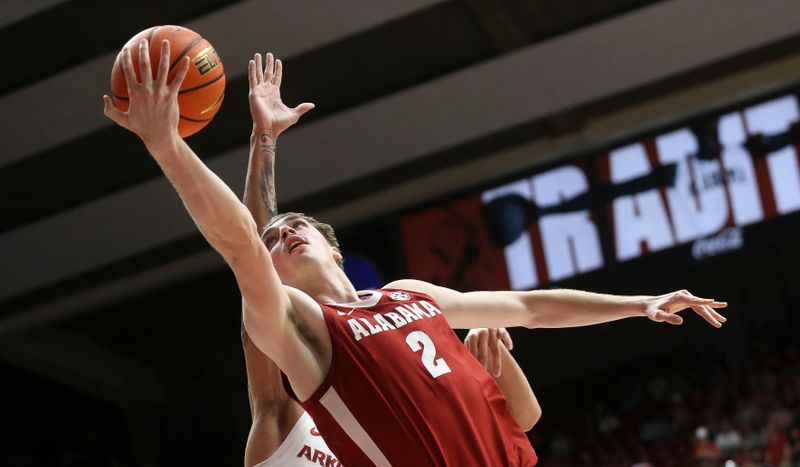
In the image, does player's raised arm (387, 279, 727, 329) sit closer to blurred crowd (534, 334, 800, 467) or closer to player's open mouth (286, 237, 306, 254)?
player's open mouth (286, 237, 306, 254)

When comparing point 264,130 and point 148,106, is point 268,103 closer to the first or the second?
point 264,130

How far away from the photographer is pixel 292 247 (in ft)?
10.5

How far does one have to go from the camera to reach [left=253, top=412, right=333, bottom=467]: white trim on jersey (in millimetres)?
3510

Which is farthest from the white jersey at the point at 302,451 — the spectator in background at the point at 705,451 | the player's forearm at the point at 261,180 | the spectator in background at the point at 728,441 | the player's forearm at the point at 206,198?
the spectator in background at the point at 728,441

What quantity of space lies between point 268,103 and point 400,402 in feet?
4.86

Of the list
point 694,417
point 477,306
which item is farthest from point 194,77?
point 694,417

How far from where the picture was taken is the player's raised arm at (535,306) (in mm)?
3324

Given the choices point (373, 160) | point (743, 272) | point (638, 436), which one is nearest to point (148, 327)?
point (373, 160)

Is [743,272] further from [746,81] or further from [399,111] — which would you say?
[399,111]

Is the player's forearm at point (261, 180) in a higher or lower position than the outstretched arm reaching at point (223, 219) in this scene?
higher

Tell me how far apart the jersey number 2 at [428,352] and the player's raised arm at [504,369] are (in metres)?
0.50

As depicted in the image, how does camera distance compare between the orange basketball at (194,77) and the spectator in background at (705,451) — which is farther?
the spectator in background at (705,451)

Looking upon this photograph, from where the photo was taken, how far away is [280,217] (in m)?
3.33

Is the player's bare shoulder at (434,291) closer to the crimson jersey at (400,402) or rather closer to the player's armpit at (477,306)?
the player's armpit at (477,306)
